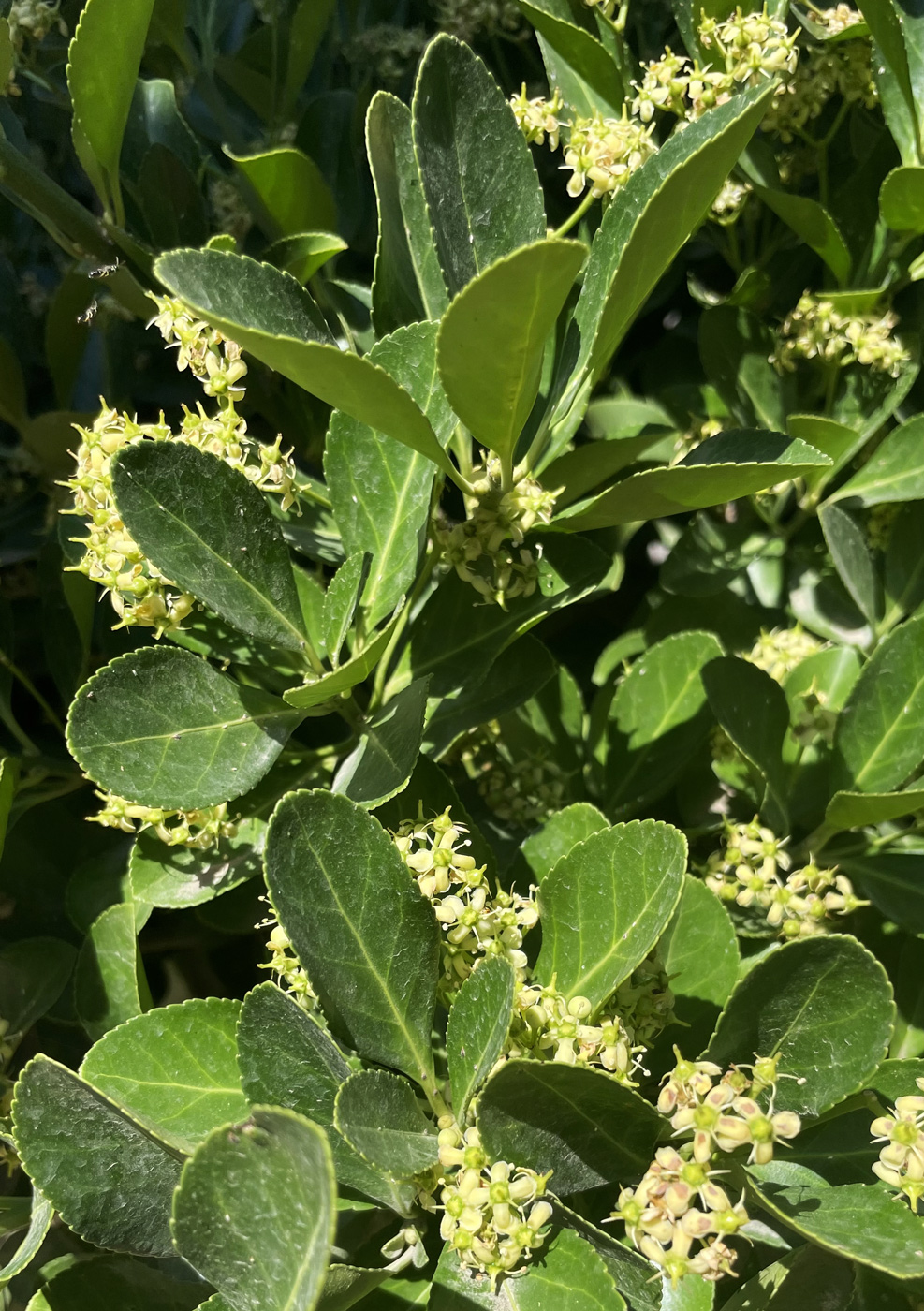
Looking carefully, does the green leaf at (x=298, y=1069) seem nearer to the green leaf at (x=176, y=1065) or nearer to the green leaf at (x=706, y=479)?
the green leaf at (x=176, y=1065)

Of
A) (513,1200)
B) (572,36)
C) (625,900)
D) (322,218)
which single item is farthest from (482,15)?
(513,1200)

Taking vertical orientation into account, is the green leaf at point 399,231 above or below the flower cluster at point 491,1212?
above

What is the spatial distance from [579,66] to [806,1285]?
5.23 ft

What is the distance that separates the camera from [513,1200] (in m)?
1.10

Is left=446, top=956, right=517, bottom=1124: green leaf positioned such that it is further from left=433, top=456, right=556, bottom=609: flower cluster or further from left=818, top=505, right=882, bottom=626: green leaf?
left=818, top=505, right=882, bottom=626: green leaf

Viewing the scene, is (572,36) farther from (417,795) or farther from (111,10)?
(417,795)

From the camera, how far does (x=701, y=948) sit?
1.42 m

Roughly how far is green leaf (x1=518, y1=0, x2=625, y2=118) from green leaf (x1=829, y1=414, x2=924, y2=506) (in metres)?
0.65

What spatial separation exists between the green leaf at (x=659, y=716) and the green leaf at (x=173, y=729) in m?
0.57

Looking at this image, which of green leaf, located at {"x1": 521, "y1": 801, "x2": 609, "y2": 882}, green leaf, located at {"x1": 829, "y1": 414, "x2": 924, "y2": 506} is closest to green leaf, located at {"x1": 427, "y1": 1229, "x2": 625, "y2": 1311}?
green leaf, located at {"x1": 521, "y1": 801, "x2": 609, "y2": 882}

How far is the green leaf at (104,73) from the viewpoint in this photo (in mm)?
1286

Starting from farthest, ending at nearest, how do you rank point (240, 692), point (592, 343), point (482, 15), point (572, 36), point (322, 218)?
point (482, 15), point (322, 218), point (572, 36), point (240, 692), point (592, 343)

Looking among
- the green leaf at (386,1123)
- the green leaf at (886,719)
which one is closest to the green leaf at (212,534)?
the green leaf at (386,1123)

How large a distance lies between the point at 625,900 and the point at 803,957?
0.64 ft
